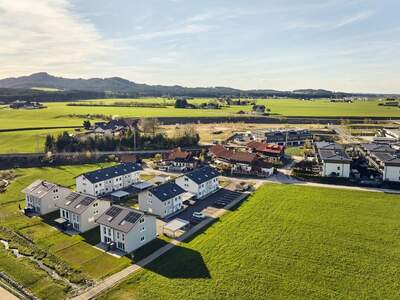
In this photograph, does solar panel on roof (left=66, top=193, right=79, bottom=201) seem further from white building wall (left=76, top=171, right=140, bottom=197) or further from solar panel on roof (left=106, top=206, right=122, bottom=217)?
solar panel on roof (left=106, top=206, right=122, bottom=217)

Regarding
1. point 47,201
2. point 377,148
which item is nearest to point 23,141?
point 47,201

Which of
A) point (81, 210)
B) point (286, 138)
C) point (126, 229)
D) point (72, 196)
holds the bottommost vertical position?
point (126, 229)

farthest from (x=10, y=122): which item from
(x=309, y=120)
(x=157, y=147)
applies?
(x=309, y=120)

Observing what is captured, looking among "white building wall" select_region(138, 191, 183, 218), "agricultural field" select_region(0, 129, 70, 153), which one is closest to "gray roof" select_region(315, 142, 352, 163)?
"white building wall" select_region(138, 191, 183, 218)

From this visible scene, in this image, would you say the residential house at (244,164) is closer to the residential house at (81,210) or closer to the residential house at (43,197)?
the residential house at (81,210)

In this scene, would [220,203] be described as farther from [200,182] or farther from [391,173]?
[391,173]

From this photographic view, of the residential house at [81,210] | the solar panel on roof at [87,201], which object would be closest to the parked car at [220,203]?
the residential house at [81,210]

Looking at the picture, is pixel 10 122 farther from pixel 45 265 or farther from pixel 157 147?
pixel 45 265
